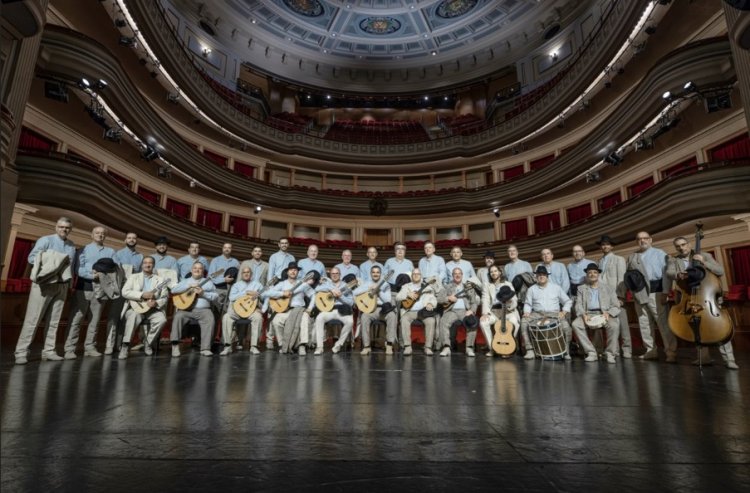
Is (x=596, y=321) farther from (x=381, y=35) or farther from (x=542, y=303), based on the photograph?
(x=381, y=35)

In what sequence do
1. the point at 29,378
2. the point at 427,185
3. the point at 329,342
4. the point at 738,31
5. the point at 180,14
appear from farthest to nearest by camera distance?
the point at 427,185 → the point at 180,14 → the point at 329,342 → the point at 738,31 → the point at 29,378

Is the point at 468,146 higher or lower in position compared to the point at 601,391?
higher

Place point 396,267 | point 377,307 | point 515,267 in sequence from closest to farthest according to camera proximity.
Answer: point 377,307, point 396,267, point 515,267

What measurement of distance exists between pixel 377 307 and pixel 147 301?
3.02m

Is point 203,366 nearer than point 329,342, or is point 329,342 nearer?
point 203,366

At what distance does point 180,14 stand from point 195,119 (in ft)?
18.5

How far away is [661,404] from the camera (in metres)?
2.40

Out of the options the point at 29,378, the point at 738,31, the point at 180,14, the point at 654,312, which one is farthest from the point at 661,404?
the point at 180,14

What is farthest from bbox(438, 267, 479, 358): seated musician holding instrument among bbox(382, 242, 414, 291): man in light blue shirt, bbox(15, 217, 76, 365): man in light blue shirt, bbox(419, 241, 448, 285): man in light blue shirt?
bbox(15, 217, 76, 365): man in light blue shirt

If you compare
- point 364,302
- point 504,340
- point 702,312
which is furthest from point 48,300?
point 702,312

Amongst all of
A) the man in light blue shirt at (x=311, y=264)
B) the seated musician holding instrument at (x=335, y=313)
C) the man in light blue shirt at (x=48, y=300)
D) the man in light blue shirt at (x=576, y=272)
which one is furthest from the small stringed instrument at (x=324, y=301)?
the man in light blue shirt at (x=576, y=272)

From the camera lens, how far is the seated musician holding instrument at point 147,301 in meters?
4.84

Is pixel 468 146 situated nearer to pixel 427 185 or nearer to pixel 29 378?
pixel 427 185

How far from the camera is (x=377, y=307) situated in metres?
5.63
